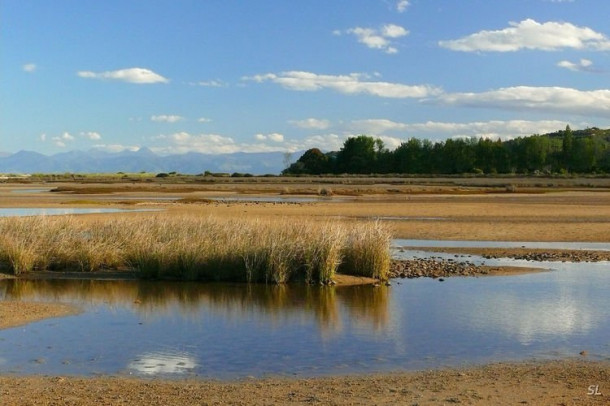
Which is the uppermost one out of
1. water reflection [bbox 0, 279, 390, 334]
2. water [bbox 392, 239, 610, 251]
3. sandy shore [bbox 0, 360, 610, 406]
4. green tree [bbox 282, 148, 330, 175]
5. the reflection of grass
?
green tree [bbox 282, 148, 330, 175]

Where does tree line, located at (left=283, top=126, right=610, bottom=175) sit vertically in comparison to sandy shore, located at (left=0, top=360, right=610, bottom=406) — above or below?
above

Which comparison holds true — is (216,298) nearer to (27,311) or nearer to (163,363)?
(27,311)

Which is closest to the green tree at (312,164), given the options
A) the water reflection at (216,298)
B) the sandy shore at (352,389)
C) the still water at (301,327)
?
the water reflection at (216,298)

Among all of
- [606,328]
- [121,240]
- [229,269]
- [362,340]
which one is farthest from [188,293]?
[606,328]

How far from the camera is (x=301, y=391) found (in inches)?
424

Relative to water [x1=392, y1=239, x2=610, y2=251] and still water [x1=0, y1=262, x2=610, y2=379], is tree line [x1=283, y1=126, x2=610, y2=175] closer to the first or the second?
water [x1=392, y1=239, x2=610, y2=251]

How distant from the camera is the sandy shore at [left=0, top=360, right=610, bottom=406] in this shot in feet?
33.3

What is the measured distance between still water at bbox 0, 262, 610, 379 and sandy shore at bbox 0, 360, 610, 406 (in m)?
0.68

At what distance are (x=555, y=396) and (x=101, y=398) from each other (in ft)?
21.3

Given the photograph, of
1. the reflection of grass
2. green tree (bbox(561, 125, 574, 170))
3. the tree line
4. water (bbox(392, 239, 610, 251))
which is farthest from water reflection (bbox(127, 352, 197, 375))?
green tree (bbox(561, 125, 574, 170))

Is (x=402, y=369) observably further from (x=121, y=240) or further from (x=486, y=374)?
(x=121, y=240)

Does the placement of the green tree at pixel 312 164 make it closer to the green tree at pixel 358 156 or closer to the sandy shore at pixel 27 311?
the green tree at pixel 358 156

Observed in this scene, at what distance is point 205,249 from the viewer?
22.9 metres

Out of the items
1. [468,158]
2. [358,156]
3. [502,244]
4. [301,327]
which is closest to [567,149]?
[468,158]
